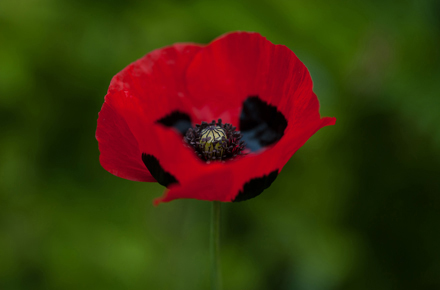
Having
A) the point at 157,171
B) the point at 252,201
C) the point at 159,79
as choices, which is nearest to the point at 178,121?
the point at 159,79

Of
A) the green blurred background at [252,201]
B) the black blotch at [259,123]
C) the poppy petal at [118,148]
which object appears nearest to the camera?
the poppy petal at [118,148]

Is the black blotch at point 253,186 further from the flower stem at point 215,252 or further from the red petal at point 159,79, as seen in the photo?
the red petal at point 159,79

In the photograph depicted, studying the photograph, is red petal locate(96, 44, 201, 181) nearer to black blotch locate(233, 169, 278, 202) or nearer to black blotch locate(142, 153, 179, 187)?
black blotch locate(142, 153, 179, 187)

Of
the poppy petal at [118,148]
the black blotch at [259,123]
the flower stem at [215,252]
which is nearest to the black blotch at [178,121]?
the black blotch at [259,123]

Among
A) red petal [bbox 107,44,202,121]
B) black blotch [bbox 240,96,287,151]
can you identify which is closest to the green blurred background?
black blotch [bbox 240,96,287,151]

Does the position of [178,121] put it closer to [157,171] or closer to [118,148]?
[118,148]

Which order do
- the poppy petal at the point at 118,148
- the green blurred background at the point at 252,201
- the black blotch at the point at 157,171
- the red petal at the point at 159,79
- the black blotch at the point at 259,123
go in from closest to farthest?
the black blotch at the point at 157,171 < the poppy petal at the point at 118,148 < the red petal at the point at 159,79 < the black blotch at the point at 259,123 < the green blurred background at the point at 252,201

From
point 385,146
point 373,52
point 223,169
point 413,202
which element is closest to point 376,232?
point 413,202
